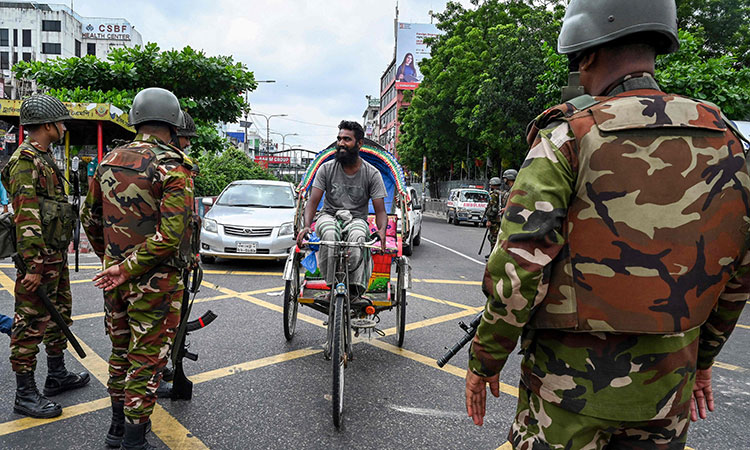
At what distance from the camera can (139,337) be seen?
2.62 metres

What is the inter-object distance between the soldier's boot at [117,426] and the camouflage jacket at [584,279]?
233 cm

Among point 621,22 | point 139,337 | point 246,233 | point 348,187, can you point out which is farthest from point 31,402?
point 246,233

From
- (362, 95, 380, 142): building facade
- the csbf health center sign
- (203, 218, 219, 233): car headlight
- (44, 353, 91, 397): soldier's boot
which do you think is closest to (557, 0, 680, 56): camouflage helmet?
(44, 353, 91, 397): soldier's boot

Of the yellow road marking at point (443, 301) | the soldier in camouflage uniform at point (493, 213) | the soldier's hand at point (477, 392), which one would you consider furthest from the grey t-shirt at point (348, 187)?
the soldier in camouflage uniform at point (493, 213)

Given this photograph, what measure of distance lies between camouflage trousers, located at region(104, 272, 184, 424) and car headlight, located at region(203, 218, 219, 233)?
6.03 metres

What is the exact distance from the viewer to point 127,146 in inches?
107

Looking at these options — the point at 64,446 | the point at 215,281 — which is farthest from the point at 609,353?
the point at 215,281

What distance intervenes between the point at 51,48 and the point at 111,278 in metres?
65.6

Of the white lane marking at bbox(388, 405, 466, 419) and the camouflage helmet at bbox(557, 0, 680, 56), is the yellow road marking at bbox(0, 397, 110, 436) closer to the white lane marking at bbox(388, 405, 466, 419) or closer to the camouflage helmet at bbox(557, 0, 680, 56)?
the white lane marking at bbox(388, 405, 466, 419)

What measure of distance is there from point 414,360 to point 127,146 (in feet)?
9.63

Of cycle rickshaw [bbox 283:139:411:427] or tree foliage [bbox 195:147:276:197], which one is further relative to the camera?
tree foliage [bbox 195:147:276:197]

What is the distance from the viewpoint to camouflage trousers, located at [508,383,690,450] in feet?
4.78

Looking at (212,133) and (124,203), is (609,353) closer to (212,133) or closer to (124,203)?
(124,203)

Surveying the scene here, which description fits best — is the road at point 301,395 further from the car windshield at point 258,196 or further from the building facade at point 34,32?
the building facade at point 34,32
